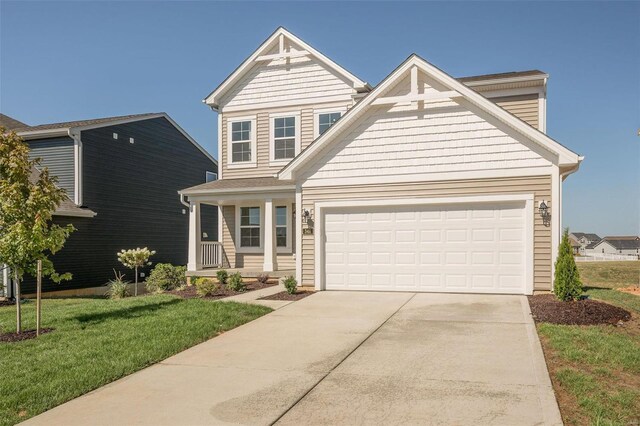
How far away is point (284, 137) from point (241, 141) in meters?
1.69

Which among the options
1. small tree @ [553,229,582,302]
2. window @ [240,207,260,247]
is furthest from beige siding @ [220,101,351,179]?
small tree @ [553,229,582,302]

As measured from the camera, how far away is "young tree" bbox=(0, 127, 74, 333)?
7.92 meters

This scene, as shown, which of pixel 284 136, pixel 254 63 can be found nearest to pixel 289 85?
pixel 254 63

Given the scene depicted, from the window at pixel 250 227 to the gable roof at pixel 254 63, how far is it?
13.7ft

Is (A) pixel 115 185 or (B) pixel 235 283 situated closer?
(B) pixel 235 283

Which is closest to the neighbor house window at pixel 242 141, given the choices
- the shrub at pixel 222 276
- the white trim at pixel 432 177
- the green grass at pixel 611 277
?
the shrub at pixel 222 276

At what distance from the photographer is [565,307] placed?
8.84m

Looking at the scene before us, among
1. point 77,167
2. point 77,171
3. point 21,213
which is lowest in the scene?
point 21,213

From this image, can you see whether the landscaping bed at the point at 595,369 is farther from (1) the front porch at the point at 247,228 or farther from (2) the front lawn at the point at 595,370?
(1) the front porch at the point at 247,228

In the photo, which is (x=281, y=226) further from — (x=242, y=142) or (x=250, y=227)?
(x=242, y=142)

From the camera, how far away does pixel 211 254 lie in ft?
56.8

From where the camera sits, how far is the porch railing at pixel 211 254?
55.8 ft

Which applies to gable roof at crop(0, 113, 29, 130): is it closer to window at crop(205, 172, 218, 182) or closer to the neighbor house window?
window at crop(205, 172, 218, 182)

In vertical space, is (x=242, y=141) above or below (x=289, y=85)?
below
